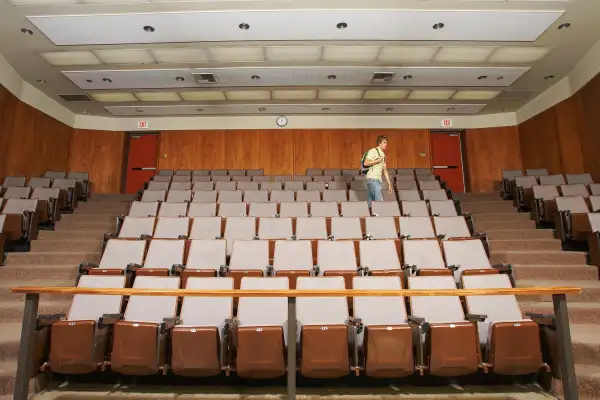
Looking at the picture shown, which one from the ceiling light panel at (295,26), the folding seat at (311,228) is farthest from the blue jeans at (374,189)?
the ceiling light panel at (295,26)

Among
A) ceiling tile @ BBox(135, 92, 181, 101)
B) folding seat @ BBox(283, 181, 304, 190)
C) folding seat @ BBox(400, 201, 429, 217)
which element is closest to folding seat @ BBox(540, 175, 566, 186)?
folding seat @ BBox(400, 201, 429, 217)

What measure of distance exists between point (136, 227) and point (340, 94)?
73.2 inches

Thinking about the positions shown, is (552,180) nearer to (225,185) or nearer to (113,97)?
(225,185)

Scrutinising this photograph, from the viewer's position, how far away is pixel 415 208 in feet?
6.23

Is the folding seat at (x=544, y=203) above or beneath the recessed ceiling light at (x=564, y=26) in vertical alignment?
beneath

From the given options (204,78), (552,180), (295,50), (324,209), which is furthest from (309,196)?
(552,180)

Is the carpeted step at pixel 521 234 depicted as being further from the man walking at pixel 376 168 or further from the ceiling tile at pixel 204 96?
the ceiling tile at pixel 204 96

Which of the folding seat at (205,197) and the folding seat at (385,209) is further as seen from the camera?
the folding seat at (205,197)

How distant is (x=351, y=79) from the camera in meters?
2.55

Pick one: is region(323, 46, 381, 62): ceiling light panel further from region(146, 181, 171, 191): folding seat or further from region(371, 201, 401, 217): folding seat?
region(146, 181, 171, 191): folding seat

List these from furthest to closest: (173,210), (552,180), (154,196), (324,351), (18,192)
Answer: (552,180)
(154,196)
(18,192)
(173,210)
(324,351)

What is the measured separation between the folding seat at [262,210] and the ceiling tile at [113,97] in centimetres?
165

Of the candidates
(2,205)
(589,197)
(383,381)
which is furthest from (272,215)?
(589,197)

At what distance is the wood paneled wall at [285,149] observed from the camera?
3309 millimetres
